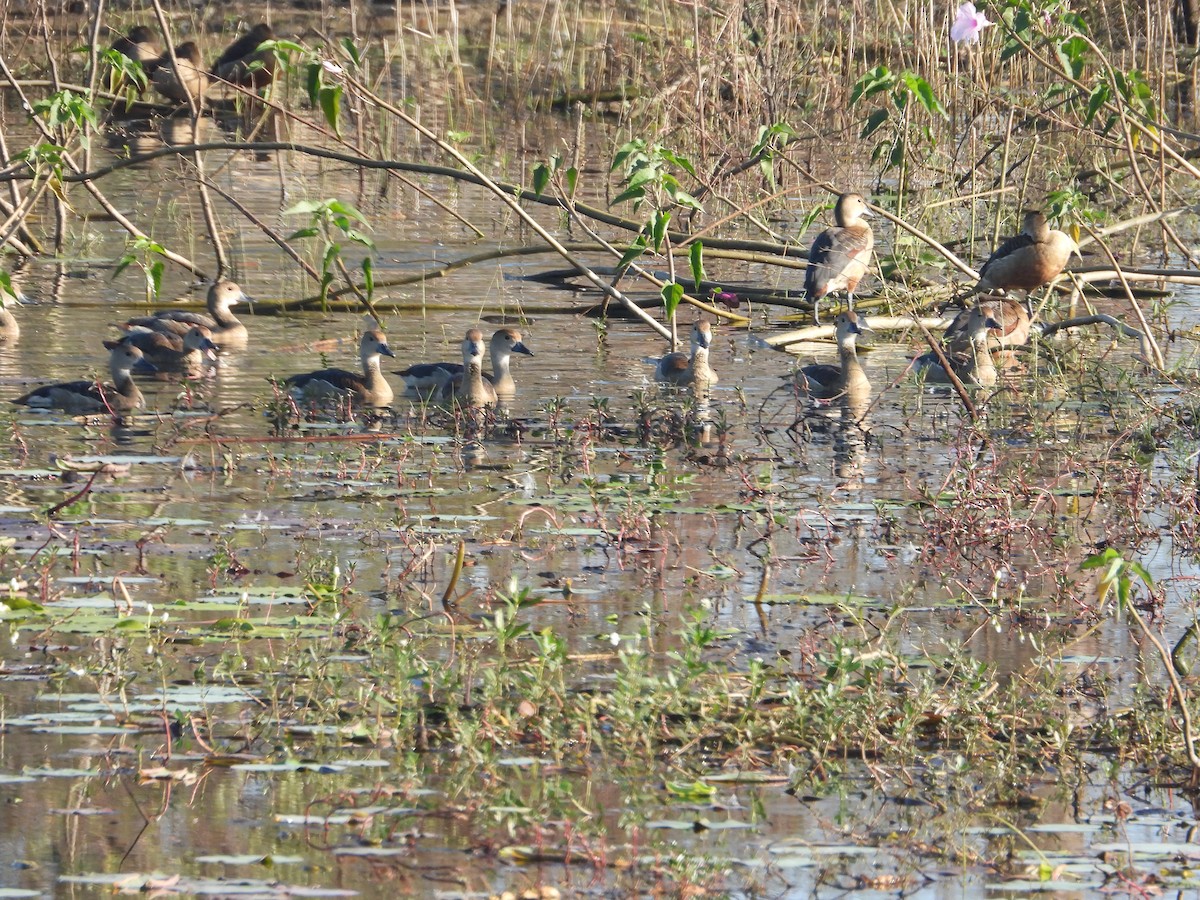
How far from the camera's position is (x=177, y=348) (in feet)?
34.4

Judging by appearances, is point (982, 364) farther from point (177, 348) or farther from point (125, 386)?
point (125, 386)

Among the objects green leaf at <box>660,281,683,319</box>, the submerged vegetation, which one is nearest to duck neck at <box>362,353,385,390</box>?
the submerged vegetation

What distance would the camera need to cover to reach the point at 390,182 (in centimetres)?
1806

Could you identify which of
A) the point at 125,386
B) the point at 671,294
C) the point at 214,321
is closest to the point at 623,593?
the point at 671,294

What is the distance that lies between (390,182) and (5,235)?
7.57 m

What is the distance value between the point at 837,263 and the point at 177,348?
4.04m

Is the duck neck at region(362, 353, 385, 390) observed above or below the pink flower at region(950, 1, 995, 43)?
below

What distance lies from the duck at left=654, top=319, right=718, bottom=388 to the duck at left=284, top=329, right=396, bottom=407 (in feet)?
4.77

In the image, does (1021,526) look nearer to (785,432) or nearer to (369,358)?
(785,432)

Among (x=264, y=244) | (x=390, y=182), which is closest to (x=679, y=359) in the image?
(x=264, y=244)

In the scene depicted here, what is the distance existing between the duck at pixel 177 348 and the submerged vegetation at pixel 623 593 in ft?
0.78

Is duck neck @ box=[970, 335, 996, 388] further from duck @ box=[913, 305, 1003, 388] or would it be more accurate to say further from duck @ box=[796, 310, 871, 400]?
duck @ box=[796, 310, 871, 400]

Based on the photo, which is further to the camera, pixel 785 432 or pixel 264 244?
pixel 264 244

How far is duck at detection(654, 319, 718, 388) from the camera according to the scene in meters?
9.95
